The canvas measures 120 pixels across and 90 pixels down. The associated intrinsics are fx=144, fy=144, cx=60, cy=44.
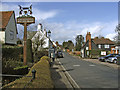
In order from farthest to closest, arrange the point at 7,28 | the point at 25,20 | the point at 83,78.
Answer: the point at 7,28
the point at 25,20
the point at 83,78

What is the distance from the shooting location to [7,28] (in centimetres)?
2144

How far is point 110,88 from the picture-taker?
7.27 metres

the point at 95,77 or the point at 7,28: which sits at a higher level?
the point at 7,28

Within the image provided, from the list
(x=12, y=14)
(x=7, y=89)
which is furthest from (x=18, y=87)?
(x=12, y=14)

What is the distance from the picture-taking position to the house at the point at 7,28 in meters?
20.4

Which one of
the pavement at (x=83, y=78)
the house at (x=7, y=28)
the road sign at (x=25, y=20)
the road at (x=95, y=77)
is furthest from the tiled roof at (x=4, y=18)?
the road at (x=95, y=77)

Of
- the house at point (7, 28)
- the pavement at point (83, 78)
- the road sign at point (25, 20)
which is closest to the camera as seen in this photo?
the pavement at point (83, 78)

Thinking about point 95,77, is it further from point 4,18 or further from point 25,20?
point 4,18

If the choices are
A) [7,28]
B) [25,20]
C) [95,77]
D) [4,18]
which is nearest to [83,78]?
[95,77]

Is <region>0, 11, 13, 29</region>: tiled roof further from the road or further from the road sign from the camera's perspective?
the road

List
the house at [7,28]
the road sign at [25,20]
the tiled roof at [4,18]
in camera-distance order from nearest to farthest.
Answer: the road sign at [25,20], the house at [7,28], the tiled roof at [4,18]

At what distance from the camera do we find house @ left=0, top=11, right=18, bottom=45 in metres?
20.4

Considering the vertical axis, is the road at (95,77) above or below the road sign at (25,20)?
below

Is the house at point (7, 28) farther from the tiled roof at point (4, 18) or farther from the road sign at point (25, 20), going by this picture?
the road sign at point (25, 20)
